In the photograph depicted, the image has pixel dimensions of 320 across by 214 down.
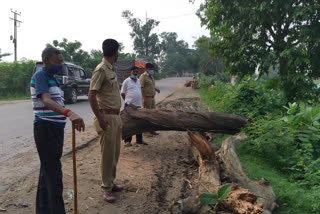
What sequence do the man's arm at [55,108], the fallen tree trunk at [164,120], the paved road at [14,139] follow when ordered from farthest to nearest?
the fallen tree trunk at [164,120] < the paved road at [14,139] < the man's arm at [55,108]

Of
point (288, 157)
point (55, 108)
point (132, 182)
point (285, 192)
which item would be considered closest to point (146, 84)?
point (132, 182)

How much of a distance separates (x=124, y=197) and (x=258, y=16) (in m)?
5.28

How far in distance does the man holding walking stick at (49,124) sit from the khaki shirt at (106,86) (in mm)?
539

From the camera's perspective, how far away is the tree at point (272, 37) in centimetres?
602

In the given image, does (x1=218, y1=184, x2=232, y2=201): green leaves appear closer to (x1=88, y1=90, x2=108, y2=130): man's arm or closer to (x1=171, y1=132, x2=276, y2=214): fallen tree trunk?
(x1=171, y1=132, x2=276, y2=214): fallen tree trunk

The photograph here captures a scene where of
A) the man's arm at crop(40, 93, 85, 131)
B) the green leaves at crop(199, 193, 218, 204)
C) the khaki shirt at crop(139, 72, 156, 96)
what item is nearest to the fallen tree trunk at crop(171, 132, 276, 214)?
the green leaves at crop(199, 193, 218, 204)

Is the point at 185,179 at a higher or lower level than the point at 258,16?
lower

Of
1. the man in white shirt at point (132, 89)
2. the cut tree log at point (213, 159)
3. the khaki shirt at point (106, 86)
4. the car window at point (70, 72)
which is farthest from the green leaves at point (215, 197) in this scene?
the car window at point (70, 72)

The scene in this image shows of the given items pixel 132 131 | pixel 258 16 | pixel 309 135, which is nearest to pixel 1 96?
pixel 132 131

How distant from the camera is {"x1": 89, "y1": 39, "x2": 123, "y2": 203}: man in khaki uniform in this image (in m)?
3.13

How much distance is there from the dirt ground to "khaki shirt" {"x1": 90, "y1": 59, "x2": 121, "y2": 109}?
1.21m

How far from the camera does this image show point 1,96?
17.8 metres

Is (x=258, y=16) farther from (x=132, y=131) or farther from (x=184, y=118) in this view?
(x=132, y=131)

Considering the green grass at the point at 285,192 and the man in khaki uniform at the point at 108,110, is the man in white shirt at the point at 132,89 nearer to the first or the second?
the man in khaki uniform at the point at 108,110
